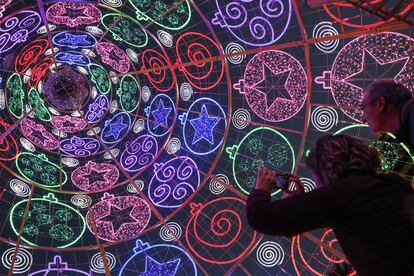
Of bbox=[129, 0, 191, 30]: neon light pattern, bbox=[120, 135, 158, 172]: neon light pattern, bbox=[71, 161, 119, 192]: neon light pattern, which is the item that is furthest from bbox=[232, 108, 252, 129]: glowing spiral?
bbox=[71, 161, 119, 192]: neon light pattern

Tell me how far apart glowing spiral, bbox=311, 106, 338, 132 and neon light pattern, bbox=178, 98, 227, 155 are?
5.05 ft

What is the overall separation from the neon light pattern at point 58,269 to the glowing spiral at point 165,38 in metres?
4.11

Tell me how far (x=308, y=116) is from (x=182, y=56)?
241 centimetres

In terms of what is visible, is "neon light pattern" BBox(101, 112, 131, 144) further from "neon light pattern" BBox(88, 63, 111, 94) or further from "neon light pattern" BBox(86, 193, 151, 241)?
"neon light pattern" BBox(86, 193, 151, 241)

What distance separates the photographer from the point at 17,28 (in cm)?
826

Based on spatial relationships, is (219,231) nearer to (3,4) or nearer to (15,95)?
(15,95)

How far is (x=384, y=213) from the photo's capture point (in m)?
2.26

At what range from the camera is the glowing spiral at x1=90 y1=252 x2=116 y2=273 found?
28.3 feet

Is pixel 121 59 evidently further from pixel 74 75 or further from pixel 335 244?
pixel 335 244

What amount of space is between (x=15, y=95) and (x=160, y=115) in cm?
264

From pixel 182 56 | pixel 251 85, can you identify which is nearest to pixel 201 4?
pixel 182 56

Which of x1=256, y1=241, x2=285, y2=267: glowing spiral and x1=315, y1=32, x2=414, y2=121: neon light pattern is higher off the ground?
x1=315, y1=32, x2=414, y2=121: neon light pattern

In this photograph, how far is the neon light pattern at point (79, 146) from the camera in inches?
364

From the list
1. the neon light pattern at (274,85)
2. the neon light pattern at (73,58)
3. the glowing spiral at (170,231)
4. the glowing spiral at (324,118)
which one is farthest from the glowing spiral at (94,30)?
the glowing spiral at (324,118)
